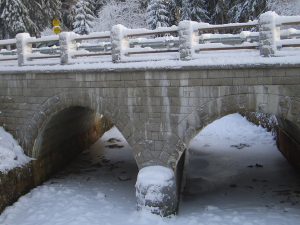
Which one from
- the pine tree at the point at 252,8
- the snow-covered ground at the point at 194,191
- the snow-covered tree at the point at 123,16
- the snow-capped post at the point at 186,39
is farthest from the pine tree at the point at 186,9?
the snow-capped post at the point at 186,39

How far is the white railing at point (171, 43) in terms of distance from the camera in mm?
9266

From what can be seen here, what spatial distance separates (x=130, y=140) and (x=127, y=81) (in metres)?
1.67

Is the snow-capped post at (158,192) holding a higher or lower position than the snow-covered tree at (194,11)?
lower

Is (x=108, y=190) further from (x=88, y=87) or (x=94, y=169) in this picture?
(x=88, y=87)

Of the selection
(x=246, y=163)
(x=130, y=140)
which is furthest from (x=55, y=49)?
(x=246, y=163)

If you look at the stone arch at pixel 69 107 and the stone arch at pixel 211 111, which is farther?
the stone arch at pixel 69 107

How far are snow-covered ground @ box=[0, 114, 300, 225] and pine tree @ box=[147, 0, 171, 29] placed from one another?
42.2 ft

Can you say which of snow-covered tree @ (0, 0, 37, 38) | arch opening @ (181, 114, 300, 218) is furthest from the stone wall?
snow-covered tree @ (0, 0, 37, 38)

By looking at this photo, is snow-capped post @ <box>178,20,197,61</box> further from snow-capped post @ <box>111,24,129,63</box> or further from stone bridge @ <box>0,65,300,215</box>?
snow-capped post @ <box>111,24,129,63</box>

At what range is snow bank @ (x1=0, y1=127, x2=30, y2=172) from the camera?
37.8 feet

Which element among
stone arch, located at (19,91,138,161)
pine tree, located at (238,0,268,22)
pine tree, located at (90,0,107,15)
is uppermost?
pine tree, located at (90,0,107,15)

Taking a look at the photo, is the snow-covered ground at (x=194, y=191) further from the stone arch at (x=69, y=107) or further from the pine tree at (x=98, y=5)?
the pine tree at (x=98, y=5)

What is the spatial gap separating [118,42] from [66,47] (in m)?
1.90

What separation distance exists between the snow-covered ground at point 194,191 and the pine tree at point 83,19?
14.5 metres
